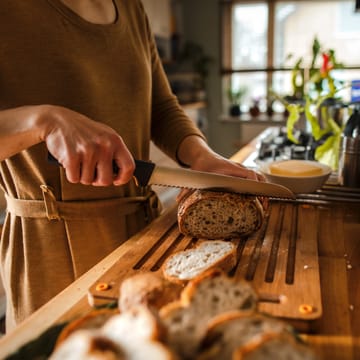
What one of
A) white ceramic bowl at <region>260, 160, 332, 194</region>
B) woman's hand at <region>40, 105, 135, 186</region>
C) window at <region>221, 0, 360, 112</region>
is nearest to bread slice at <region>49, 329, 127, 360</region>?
woman's hand at <region>40, 105, 135, 186</region>

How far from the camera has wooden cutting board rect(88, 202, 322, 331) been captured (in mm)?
720

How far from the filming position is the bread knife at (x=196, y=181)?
99 centimetres

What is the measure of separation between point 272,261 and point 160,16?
12.9 feet

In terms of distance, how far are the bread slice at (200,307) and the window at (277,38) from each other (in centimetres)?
418

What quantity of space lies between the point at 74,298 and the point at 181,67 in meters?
4.69

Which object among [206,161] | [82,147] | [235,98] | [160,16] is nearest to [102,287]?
[82,147]

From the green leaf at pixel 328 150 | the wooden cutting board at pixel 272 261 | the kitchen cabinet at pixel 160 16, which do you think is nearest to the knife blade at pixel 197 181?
the wooden cutting board at pixel 272 261

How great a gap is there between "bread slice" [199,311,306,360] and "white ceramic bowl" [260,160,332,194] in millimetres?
807

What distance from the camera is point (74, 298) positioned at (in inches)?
30.5

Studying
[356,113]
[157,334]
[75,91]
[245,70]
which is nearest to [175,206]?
[75,91]

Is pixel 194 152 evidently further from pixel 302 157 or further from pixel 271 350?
pixel 271 350

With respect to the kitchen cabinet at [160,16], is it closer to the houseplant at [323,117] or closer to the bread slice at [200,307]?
the houseplant at [323,117]

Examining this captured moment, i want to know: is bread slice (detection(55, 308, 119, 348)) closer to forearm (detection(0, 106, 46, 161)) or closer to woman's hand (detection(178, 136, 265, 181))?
forearm (detection(0, 106, 46, 161))

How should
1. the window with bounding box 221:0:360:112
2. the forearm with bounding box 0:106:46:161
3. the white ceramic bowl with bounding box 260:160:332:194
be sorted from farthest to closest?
the window with bounding box 221:0:360:112 < the white ceramic bowl with bounding box 260:160:332:194 < the forearm with bounding box 0:106:46:161
